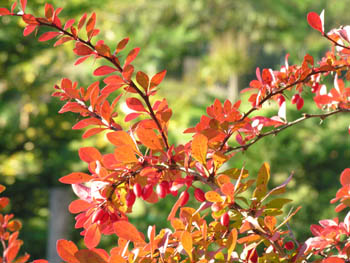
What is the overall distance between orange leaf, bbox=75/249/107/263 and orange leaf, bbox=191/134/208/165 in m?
0.16

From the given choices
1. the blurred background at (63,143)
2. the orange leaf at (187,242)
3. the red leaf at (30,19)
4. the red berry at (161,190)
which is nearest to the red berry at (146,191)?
the red berry at (161,190)

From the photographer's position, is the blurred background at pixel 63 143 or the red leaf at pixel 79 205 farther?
the blurred background at pixel 63 143

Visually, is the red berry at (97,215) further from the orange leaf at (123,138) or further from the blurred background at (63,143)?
the blurred background at (63,143)

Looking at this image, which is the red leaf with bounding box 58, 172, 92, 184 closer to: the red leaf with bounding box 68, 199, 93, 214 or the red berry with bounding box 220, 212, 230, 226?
the red leaf with bounding box 68, 199, 93, 214

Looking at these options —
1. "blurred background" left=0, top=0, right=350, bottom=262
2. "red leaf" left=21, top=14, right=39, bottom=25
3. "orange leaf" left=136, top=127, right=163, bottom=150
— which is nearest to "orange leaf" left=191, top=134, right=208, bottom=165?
"orange leaf" left=136, top=127, right=163, bottom=150

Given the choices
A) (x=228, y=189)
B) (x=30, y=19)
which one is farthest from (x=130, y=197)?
(x=30, y=19)

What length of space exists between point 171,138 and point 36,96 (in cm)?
111

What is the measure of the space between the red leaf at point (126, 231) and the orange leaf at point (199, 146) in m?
0.11

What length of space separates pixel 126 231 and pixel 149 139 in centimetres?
11

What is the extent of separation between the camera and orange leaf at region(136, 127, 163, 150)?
1.82 ft

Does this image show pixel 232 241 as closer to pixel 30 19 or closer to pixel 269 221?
pixel 269 221

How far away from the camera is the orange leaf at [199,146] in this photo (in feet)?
1.80

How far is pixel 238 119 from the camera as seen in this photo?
2.08 ft

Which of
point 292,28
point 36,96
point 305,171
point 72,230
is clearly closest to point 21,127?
point 36,96
